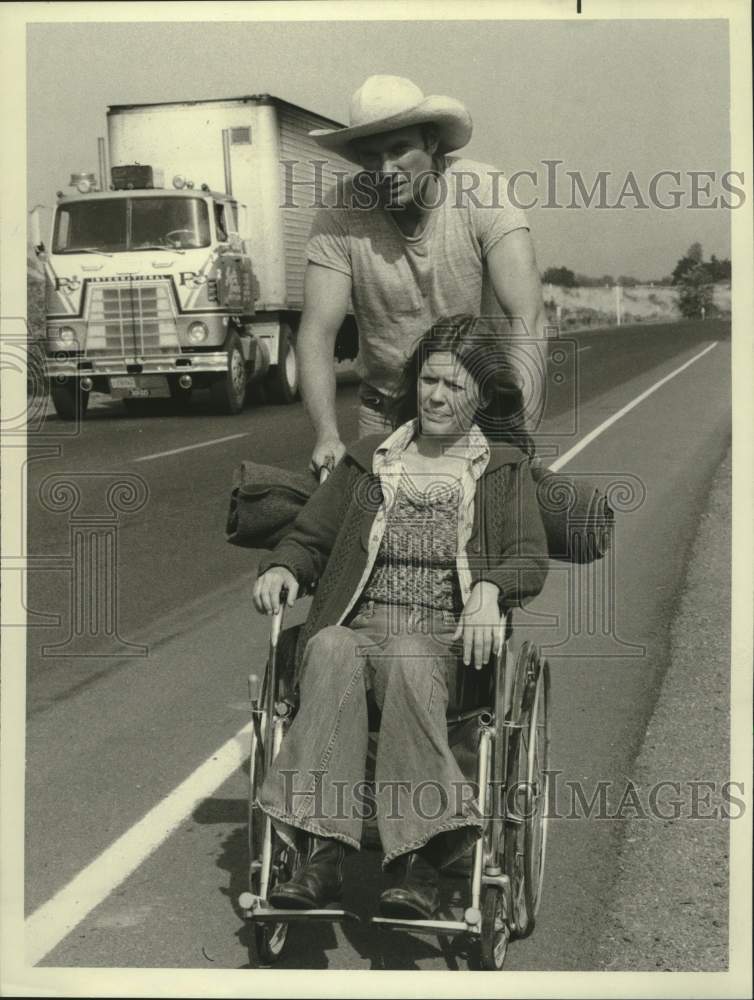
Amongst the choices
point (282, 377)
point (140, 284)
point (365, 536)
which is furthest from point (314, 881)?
point (282, 377)

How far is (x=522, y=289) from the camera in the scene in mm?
4852

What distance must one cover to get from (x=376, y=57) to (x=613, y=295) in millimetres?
39266

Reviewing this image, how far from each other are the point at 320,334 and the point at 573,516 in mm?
1110

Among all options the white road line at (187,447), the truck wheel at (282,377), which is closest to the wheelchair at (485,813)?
the white road line at (187,447)

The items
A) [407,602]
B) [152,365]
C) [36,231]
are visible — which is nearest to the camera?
[407,602]

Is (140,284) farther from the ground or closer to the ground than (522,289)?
farther from the ground

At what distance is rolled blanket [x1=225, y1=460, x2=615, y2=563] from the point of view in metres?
4.47

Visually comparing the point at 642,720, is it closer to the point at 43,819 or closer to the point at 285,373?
the point at 43,819

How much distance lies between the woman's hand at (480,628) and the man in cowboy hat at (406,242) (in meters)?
0.77

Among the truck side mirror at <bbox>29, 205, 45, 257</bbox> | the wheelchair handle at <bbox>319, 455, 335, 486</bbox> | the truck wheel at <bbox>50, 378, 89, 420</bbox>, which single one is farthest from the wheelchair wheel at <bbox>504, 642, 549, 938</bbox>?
the truck wheel at <bbox>50, 378, 89, 420</bbox>

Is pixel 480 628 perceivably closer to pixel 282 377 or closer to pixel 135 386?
pixel 135 386

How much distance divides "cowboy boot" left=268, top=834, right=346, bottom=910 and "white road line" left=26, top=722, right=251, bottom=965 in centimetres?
82

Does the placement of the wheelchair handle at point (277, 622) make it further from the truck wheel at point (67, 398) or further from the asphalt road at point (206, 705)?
the truck wheel at point (67, 398)

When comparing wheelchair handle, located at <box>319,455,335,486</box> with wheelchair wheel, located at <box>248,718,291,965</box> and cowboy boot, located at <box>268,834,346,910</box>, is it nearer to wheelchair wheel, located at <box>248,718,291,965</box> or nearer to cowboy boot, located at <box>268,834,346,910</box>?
wheelchair wheel, located at <box>248,718,291,965</box>
